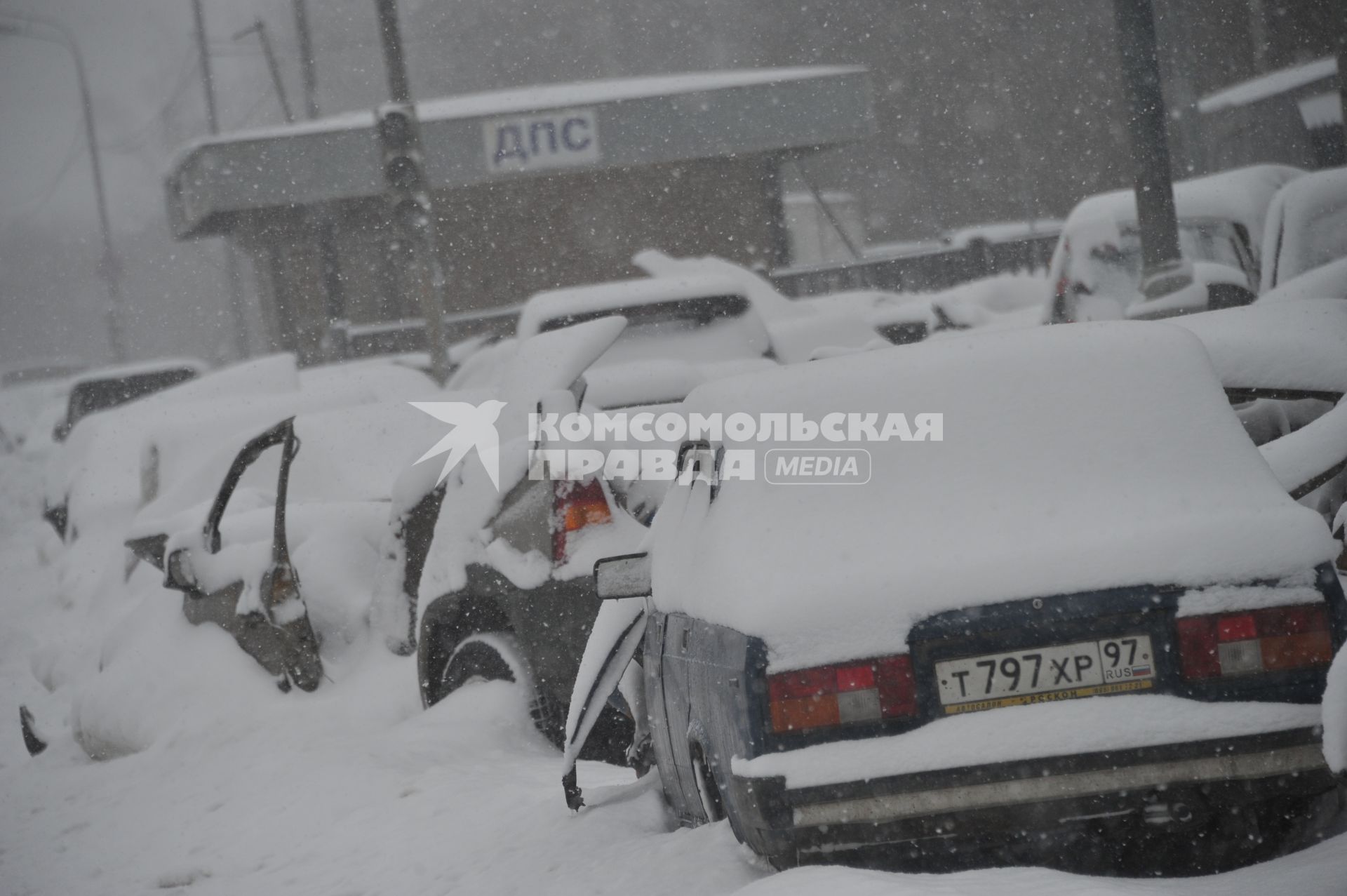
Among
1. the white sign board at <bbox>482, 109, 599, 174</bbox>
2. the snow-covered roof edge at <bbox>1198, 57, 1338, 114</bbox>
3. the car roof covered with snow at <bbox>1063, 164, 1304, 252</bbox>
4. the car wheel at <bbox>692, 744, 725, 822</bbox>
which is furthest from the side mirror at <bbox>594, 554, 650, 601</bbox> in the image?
the snow-covered roof edge at <bbox>1198, 57, 1338, 114</bbox>

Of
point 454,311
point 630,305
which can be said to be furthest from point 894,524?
point 454,311

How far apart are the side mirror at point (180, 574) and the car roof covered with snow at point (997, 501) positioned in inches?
169

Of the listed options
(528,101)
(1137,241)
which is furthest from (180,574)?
(528,101)

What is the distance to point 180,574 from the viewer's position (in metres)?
7.34

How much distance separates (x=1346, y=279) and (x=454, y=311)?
2018 cm

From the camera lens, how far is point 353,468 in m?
8.76

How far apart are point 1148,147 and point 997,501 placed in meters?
7.84

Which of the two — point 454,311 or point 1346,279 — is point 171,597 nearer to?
point 1346,279

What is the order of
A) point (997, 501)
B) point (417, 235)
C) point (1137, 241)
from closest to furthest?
1. point (997, 501)
2. point (1137, 241)
3. point (417, 235)

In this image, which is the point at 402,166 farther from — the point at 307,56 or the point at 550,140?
the point at 307,56

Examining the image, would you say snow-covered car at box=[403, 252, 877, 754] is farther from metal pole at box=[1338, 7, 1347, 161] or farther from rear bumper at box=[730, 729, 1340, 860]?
metal pole at box=[1338, 7, 1347, 161]

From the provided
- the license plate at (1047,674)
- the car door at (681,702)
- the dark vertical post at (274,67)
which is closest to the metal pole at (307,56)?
the dark vertical post at (274,67)

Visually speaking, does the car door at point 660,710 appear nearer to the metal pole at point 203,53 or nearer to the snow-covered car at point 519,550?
the snow-covered car at point 519,550

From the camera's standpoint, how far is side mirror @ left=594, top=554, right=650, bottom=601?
4.10 m
